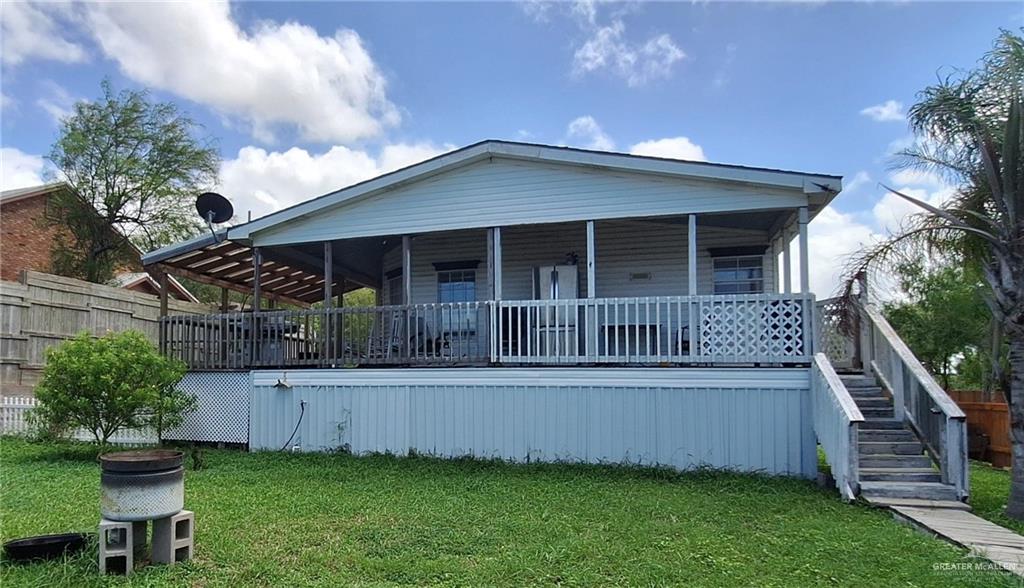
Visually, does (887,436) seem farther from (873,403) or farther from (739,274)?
(739,274)

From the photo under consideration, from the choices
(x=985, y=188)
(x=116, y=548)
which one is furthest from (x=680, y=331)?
(x=116, y=548)

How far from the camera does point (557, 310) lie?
8883 millimetres

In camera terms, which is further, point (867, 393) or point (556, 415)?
point (556, 415)

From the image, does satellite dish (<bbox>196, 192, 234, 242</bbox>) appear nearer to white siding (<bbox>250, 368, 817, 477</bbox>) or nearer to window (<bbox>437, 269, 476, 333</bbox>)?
white siding (<bbox>250, 368, 817, 477</bbox>)

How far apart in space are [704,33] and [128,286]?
1912 centimetres

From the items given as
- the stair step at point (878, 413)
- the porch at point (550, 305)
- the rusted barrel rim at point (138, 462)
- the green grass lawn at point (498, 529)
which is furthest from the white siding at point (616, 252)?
the rusted barrel rim at point (138, 462)

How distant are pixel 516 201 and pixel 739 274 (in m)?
4.06

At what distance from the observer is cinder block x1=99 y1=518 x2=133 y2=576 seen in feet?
12.7

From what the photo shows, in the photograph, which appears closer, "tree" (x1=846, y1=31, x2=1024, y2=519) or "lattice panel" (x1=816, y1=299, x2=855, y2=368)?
"tree" (x1=846, y1=31, x2=1024, y2=519)

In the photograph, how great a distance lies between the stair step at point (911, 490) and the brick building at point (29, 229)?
20923 millimetres

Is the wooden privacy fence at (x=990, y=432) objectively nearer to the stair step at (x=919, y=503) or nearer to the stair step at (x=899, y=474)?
the stair step at (x=899, y=474)

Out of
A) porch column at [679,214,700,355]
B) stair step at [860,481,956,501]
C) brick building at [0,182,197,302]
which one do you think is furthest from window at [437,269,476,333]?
brick building at [0,182,197,302]

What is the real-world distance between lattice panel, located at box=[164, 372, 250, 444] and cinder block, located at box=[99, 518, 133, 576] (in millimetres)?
6194

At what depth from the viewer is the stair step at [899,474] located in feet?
21.3
